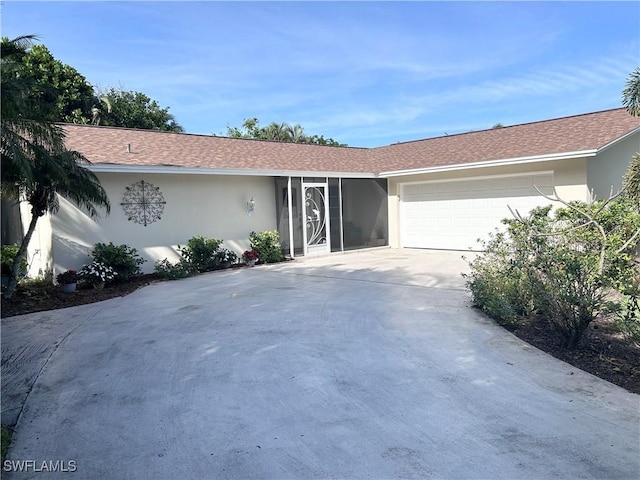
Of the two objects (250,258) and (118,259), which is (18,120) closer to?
(118,259)

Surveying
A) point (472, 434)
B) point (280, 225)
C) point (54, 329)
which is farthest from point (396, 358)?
point (280, 225)

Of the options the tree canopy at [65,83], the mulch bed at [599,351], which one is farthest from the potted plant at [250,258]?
the tree canopy at [65,83]

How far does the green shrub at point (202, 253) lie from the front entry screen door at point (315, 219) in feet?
11.8

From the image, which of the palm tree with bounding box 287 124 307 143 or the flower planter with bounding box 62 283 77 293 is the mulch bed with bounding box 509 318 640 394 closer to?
the flower planter with bounding box 62 283 77 293

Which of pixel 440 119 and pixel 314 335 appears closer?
pixel 314 335

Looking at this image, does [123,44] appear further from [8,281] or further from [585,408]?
[585,408]

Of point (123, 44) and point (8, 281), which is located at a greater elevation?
point (123, 44)

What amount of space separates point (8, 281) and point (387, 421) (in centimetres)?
950

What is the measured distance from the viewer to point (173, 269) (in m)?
11.5

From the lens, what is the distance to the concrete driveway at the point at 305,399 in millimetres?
3018

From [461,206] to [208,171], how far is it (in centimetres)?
863

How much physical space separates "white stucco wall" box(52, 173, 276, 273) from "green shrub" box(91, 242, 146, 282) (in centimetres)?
51

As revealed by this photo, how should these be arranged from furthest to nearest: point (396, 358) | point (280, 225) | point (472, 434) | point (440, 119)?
1. point (440, 119)
2. point (280, 225)
3. point (396, 358)
4. point (472, 434)

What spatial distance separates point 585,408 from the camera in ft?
12.5
